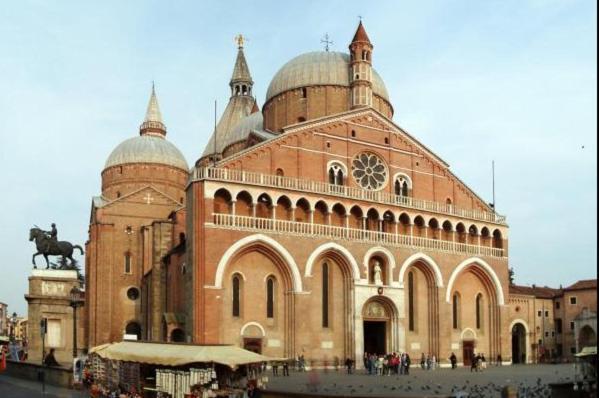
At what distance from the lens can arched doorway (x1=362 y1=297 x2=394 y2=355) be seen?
42.0 meters

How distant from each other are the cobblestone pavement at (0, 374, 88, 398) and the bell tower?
81.5 feet

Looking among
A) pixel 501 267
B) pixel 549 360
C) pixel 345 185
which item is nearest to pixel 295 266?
pixel 345 185

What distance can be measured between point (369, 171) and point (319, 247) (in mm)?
6602

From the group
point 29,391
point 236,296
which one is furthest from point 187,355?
point 236,296

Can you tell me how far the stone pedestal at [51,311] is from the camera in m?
42.1

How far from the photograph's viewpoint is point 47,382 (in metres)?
31.4

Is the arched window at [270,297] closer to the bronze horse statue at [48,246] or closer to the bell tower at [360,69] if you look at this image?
the bell tower at [360,69]

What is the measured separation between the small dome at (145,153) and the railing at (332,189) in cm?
2545

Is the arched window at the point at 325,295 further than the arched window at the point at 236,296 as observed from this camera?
Yes

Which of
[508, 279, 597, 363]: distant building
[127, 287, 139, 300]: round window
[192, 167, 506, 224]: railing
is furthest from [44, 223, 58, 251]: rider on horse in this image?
[508, 279, 597, 363]: distant building

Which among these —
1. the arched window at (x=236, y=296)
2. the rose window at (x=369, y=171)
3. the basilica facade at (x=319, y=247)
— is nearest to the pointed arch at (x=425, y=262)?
the basilica facade at (x=319, y=247)

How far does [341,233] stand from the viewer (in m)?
40.7

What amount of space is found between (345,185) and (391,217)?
337cm

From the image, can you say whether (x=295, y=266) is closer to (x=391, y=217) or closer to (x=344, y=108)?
(x=391, y=217)
